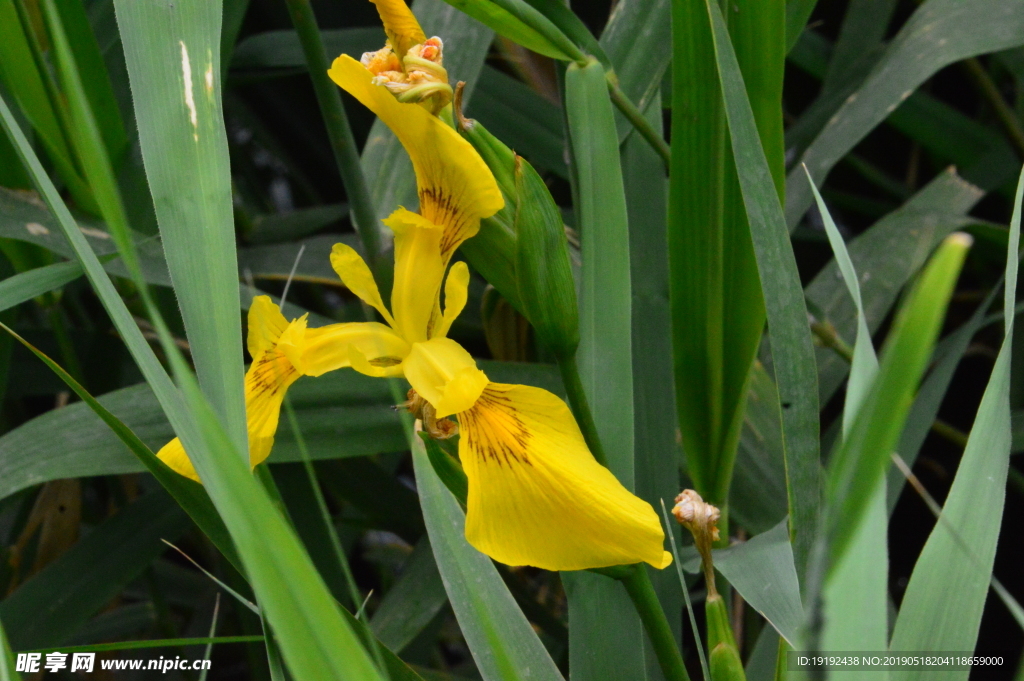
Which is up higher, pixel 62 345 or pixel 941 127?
pixel 941 127

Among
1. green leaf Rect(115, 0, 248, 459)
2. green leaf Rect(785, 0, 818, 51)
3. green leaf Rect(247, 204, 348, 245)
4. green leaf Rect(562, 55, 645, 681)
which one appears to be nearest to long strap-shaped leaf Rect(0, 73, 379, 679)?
green leaf Rect(115, 0, 248, 459)

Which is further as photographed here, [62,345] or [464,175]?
[62,345]

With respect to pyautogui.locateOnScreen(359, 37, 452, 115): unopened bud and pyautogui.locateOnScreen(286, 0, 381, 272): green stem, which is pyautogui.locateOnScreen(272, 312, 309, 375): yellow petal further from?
pyautogui.locateOnScreen(286, 0, 381, 272): green stem

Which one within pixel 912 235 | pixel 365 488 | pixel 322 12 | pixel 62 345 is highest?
pixel 322 12

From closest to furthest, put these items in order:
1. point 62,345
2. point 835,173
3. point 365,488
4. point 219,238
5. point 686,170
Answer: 1. point 219,238
2. point 686,170
3. point 62,345
4. point 365,488
5. point 835,173

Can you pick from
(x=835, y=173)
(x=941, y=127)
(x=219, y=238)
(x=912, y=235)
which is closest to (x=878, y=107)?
(x=912, y=235)

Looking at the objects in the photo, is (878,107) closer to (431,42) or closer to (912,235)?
(912,235)
